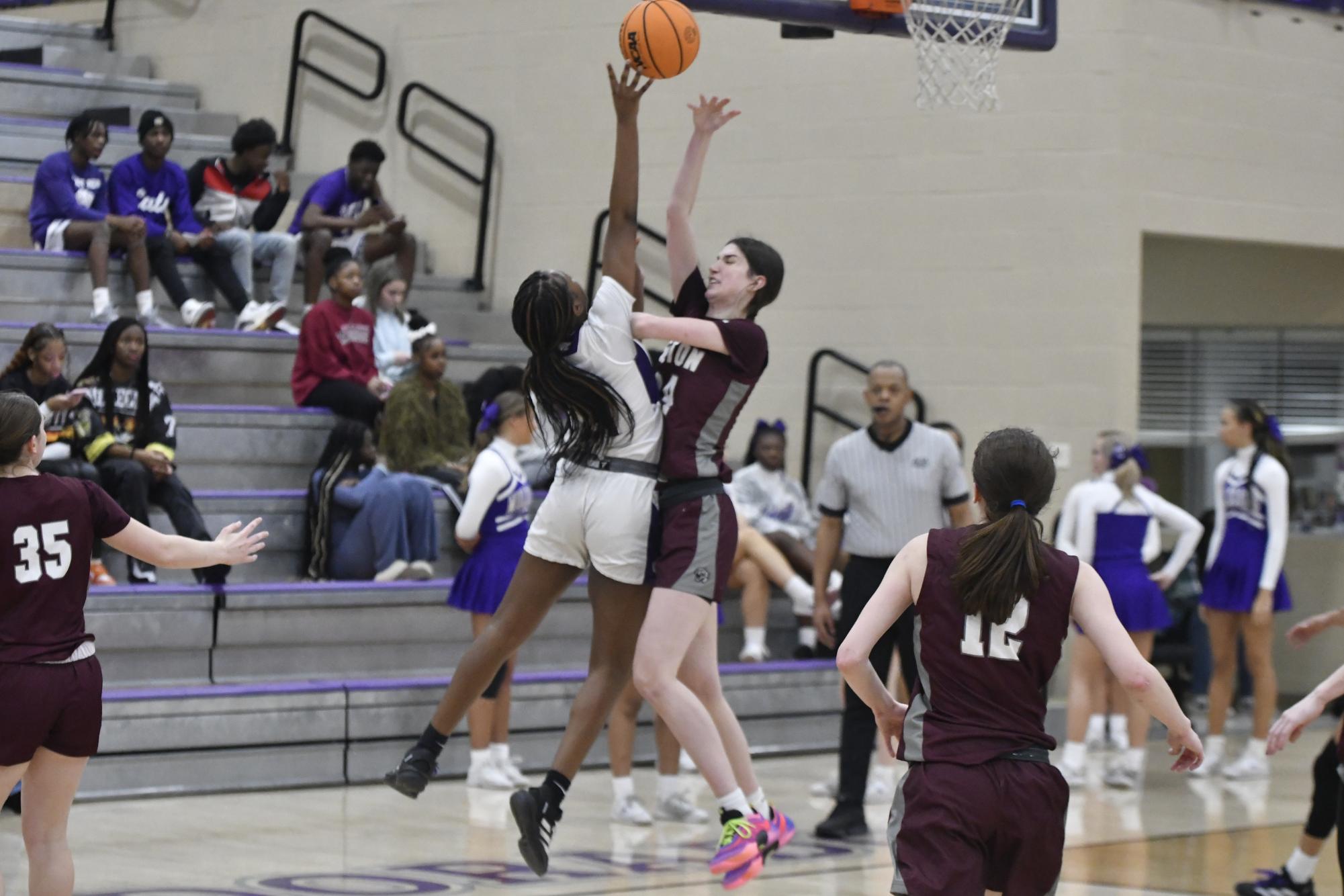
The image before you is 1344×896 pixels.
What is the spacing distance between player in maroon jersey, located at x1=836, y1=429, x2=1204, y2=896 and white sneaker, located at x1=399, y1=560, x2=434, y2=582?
5483 millimetres

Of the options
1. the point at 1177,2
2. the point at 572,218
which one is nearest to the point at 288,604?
the point at 572,218

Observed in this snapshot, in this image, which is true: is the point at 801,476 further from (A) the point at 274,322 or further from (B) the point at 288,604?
(B) the point at 288,604

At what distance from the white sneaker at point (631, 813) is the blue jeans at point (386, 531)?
6.87 feet

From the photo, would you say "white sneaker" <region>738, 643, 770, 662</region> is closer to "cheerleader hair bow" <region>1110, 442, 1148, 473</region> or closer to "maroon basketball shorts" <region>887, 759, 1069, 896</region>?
"cheerleader hair bow" <region>1110, 442, 1148, 473</region>

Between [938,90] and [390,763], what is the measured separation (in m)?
3.86

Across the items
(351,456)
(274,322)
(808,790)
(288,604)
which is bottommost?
(808,790)

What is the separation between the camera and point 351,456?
9125mm

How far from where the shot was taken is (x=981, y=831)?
3.54m

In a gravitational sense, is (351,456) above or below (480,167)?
below

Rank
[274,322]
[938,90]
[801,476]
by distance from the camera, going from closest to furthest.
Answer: [938,90] → [274,322] → [801,476]

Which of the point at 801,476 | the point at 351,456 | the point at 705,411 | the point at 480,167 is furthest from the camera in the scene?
the point at 480,167

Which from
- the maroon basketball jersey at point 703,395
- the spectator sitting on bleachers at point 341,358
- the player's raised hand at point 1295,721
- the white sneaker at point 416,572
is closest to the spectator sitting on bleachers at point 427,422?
the spectator sitting on bleachers at point 341,358

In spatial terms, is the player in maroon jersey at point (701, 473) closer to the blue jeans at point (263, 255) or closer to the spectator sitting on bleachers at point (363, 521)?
the spectator sitting on bleachers at point (363, 521)

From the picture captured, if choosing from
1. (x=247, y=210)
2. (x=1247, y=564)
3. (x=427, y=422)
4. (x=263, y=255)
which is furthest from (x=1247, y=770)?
Answer: (x=247, y=210)
